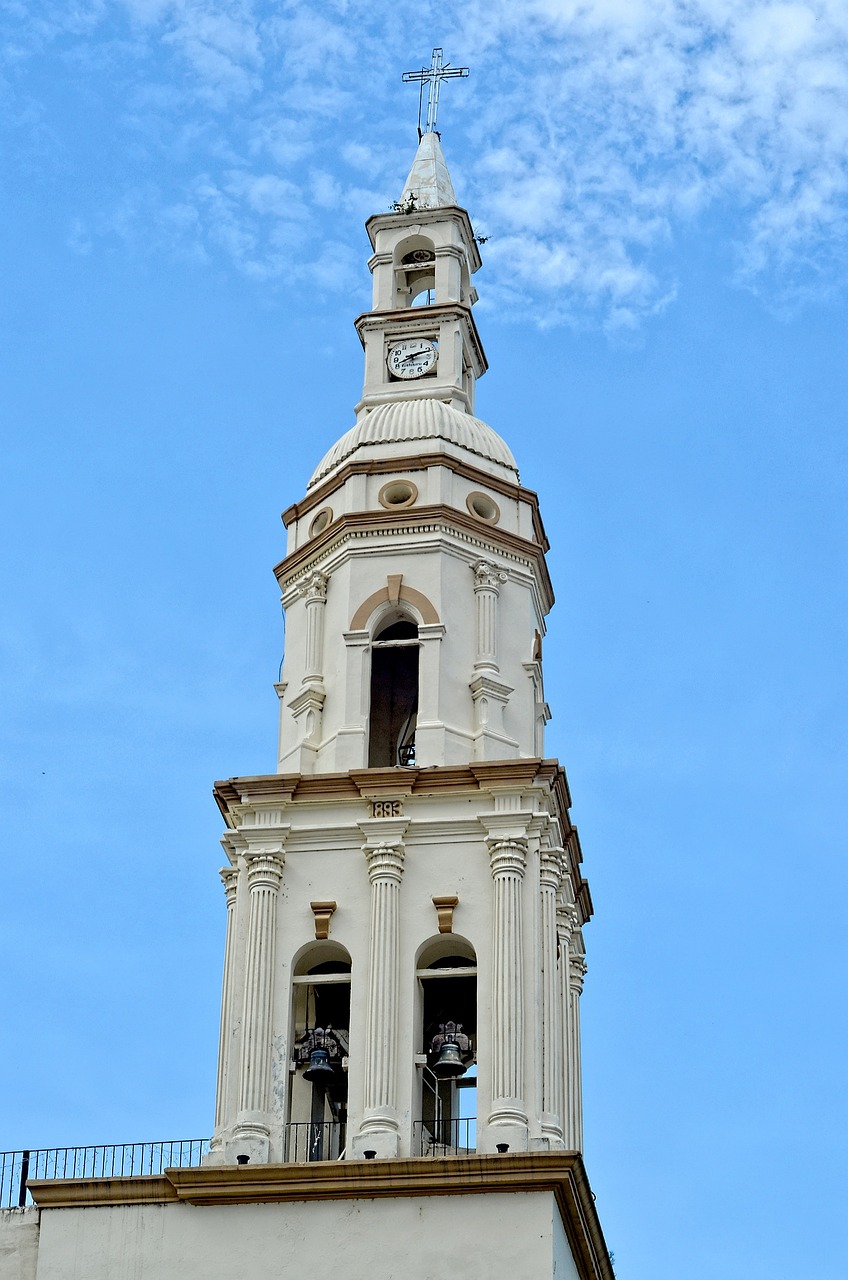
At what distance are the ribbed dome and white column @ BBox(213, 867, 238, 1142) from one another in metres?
6.87

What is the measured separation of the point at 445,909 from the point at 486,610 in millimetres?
4819

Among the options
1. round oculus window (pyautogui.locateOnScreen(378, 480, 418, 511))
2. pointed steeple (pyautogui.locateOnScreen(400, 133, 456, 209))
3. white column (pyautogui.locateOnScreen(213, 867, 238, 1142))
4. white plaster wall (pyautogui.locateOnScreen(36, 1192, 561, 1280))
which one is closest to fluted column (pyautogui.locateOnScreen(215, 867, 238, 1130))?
white column (pyautogui.locateOnScreen(213, 867, 238, 1142))

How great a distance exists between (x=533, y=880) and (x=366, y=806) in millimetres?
2400

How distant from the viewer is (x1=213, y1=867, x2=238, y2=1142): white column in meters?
30.8

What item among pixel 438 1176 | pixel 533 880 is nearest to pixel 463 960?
pixel 533 880

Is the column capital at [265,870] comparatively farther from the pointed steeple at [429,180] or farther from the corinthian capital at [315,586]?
the pointed steeple at [429,180]

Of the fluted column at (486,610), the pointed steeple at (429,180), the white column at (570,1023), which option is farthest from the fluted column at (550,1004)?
the pointed steeple at (429,180)

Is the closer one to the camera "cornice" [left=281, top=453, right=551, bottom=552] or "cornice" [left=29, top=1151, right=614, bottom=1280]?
"cornice" [left=29, top=1151, right=614, bottom=1280]

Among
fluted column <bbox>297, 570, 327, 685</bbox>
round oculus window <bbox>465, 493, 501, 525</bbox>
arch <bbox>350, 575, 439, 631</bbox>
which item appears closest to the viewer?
arch <bbox>350, 575, 439, 631</bbox>

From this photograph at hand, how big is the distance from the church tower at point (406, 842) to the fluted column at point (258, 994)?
28 millimetres

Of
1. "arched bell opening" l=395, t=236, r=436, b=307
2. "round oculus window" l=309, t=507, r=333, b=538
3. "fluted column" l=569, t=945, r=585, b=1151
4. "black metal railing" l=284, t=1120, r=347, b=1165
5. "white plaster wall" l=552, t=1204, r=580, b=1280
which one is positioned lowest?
"white plaster wall" l=552, t=1204, r=580, b=1280

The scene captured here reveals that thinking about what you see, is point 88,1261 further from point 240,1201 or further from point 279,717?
point 279,717

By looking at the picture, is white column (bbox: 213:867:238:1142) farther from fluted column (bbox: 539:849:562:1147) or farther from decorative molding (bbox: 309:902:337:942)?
fluted column (bbox: 539:849:562:1147)

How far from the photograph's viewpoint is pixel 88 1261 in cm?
2981
